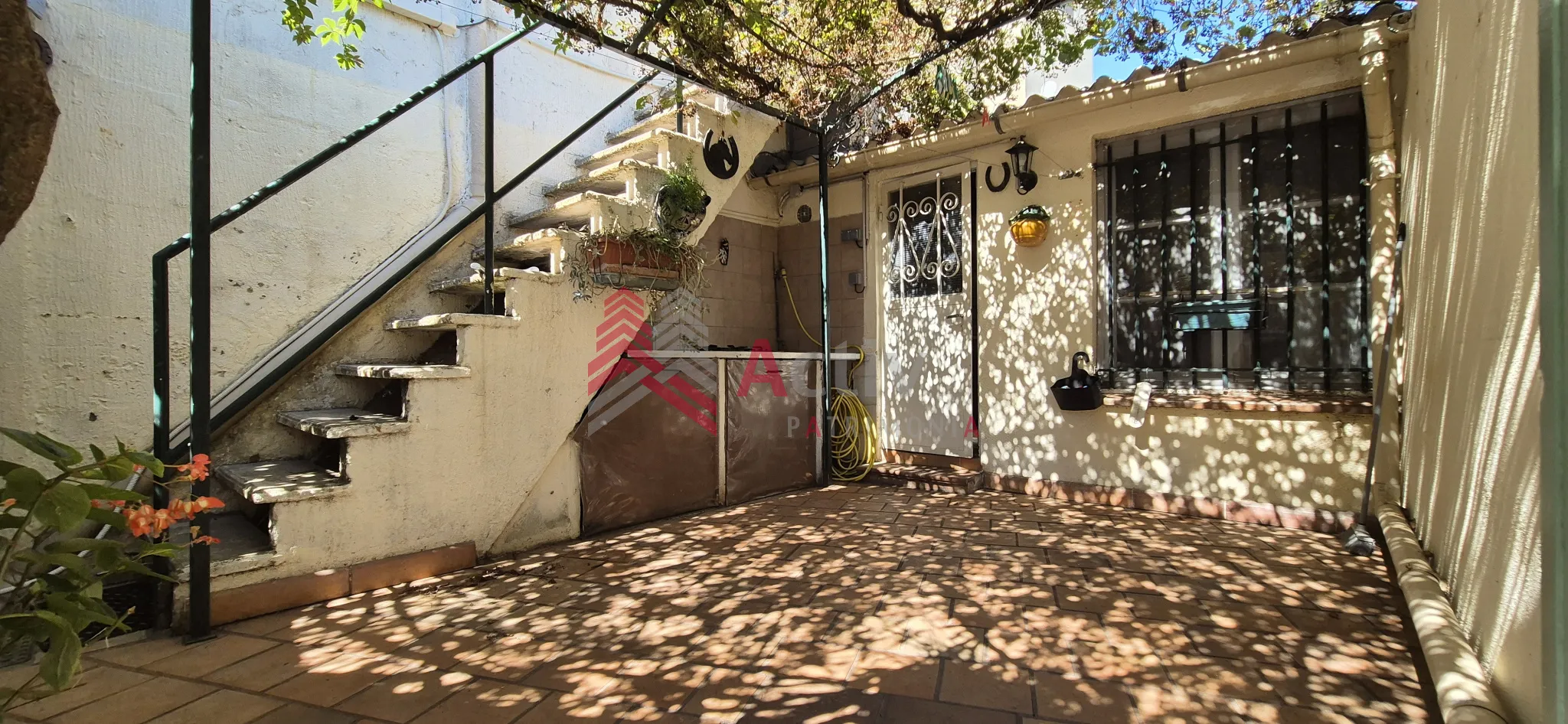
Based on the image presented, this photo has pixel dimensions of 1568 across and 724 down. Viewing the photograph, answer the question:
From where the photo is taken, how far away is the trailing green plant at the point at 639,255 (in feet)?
10.3

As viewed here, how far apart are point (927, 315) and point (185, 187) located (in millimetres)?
4108

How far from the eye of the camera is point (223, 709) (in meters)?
1.67

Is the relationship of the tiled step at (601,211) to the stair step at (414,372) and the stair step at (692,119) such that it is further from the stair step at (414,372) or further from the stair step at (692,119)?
the stair step at (414,372)

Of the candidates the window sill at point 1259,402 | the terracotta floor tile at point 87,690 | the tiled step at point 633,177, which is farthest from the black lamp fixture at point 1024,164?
the terracotta floor tile at point 87,690

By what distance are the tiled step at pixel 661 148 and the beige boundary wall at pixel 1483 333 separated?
3096mm

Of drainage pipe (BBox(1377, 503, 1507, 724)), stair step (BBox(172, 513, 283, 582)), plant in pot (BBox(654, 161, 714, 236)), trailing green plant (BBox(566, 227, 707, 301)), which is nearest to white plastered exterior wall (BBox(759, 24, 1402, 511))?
drainage pipe (BBox(1377, 503, 1507, 724))

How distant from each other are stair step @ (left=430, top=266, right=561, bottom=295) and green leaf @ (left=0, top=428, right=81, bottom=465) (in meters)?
1.66

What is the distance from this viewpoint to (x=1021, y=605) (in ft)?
7.67

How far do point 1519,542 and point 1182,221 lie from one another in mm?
2809

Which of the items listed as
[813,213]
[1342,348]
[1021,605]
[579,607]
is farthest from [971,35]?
[579,607]

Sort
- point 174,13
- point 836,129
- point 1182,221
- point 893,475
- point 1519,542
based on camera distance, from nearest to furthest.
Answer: point 1519,542 < point 174,13 < point 1182,221 < point 893,475 < point 836,129

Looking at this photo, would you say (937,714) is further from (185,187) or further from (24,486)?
(185,187)

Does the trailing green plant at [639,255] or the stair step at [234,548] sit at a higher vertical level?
the trailing green plant at [639,255]

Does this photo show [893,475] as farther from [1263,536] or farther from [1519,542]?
[1519,542]
